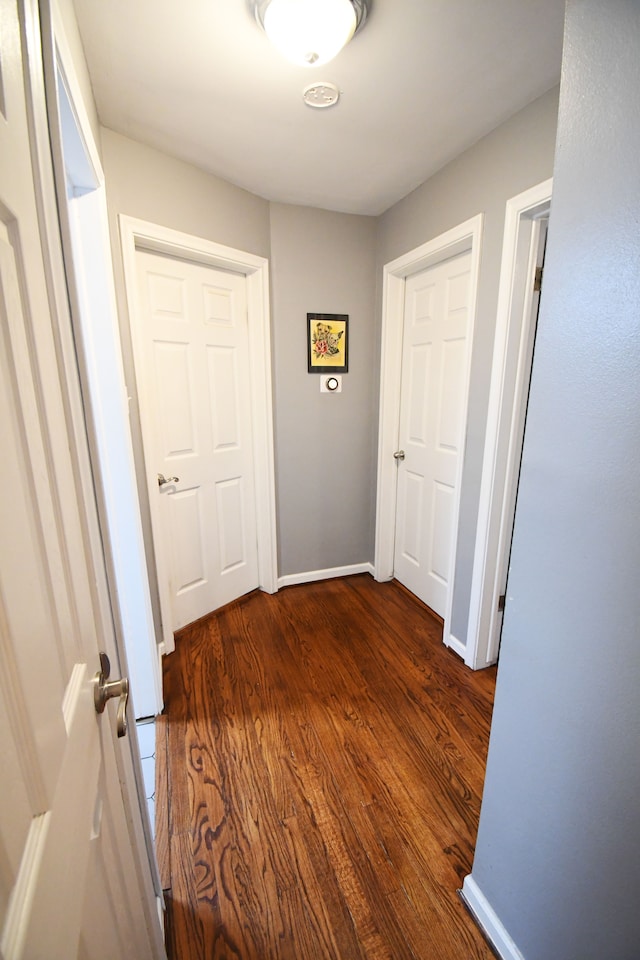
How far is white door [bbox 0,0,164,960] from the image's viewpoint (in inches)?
13.4

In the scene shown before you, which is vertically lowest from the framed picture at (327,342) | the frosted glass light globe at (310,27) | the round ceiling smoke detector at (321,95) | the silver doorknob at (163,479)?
the silver doorknob at (163,479)

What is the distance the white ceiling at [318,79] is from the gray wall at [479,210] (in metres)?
0.08

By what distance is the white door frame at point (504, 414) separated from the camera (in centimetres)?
153

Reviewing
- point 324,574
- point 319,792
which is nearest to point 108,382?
point 319,792

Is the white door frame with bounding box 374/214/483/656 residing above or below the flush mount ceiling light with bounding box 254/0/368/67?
below

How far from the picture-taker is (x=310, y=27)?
107 cm

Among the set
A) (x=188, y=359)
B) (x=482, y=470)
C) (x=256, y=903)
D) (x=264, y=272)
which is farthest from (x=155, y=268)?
(x=256, y=903)

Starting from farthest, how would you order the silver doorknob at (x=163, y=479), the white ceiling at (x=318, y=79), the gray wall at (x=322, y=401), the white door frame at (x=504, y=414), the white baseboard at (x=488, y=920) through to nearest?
the gray wall at (x=322, y=401), the silver doorknob at (x=163, y=479), the white door frame at (x=504, y=414), the white ceiling at (x=318, y=79), the white baseboard at (x=488, y=920)

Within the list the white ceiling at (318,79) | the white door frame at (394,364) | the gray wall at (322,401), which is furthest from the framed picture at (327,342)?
the white ceiling at (318,79)

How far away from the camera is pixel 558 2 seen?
1.04 metres

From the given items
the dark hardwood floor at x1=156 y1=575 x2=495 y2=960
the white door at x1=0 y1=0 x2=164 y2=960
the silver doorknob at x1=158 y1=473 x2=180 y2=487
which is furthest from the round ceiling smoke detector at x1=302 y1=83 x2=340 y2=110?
the dark hardwood floor at x1=156 y1=575 x2=495 y2=960

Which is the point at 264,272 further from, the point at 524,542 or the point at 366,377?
the point at 524,542

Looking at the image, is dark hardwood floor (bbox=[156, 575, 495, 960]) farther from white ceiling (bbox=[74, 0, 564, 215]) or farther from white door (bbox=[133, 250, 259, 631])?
white ceiling (bbox=[74, 0, 564, 215])

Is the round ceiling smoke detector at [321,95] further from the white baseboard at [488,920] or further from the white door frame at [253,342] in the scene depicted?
the white baseboard at [488,920]
